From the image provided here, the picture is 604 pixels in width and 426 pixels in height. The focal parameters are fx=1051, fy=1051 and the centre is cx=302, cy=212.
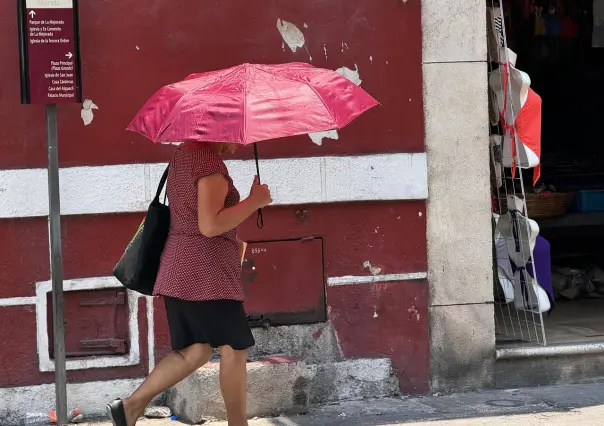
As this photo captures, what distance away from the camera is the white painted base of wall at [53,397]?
6.08 metres

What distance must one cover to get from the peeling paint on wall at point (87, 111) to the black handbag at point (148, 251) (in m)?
1.24

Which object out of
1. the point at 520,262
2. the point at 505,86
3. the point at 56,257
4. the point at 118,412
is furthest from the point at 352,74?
the point at 118,412

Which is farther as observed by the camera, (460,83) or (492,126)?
(492,126)

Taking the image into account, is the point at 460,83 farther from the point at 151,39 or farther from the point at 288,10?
the point at 151,39

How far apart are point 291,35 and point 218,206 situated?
1.86 m

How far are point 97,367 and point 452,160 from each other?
8.32 feet

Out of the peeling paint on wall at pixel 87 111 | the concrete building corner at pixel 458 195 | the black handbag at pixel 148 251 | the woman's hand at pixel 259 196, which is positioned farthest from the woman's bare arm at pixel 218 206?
the concrete building corner at pixel 458 195

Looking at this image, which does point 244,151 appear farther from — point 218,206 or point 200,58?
point 218,206

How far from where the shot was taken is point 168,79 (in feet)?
20.4

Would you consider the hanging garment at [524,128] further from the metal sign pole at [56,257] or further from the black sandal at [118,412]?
the black sandal at [118,412]

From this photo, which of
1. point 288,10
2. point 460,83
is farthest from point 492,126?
point 288,10

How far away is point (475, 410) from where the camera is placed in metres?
6.32

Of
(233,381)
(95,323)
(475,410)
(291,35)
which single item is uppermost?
(291,35)

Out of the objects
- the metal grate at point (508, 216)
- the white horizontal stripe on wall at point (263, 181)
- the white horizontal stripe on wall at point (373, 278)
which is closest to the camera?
the white horizontal stripe on wall at point (263, 181)
